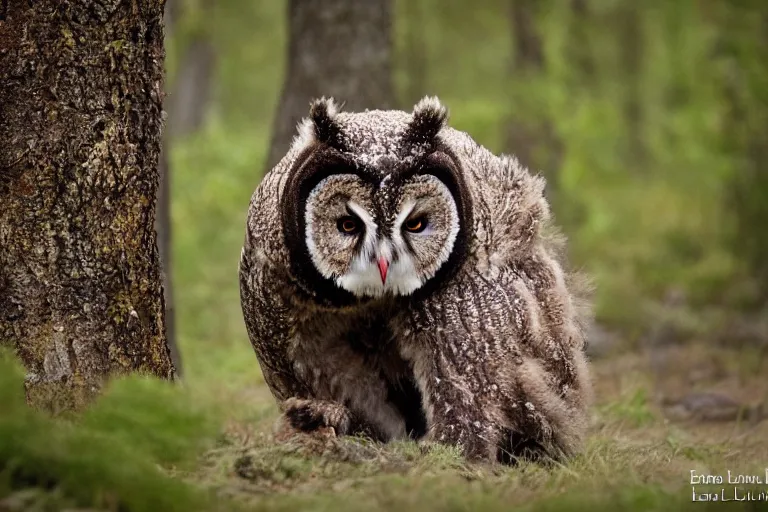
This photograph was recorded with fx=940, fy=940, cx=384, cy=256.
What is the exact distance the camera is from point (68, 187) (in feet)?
13.6

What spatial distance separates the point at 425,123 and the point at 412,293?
84cm

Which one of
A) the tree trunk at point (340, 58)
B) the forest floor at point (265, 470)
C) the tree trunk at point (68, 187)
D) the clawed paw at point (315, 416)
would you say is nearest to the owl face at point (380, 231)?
the clawed paw at point (315, 416)

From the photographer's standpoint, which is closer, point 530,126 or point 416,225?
point 416,225

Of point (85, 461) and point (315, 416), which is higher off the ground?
point (315, 416)

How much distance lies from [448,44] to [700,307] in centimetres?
936

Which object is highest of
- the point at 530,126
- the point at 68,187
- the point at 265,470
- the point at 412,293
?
the point at 530,126

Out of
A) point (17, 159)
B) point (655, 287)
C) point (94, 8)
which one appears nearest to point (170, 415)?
point (17, 159)

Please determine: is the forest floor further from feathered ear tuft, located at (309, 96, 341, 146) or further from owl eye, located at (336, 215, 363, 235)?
feathered ear tuft, located at (309, 96, 341, 146)

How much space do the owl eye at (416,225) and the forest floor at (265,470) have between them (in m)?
1.04

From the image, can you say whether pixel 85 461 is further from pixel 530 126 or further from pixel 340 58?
pixel 530 126

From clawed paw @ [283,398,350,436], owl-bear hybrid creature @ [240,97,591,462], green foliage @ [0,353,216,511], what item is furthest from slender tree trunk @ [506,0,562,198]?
green foliage @ [0,353,216,511]

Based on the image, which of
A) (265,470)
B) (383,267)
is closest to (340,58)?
(383,267)

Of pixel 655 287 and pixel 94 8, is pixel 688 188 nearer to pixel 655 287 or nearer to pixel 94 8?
pixel 655 287

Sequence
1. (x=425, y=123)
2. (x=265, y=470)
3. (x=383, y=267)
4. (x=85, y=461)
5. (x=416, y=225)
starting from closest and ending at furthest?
(x=85, y=461), (x=265, y=470), (x=383, y=267), (x=416, y=225), (x=425, y=123)
